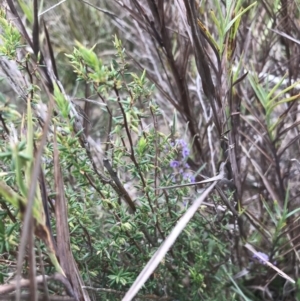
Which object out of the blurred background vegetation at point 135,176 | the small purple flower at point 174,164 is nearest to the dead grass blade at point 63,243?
the blurred background vegetation at point 135,176

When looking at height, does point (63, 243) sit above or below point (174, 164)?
above

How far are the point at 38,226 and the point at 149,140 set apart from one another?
1.16ft

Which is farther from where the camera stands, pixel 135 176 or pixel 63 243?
pixel 135 176

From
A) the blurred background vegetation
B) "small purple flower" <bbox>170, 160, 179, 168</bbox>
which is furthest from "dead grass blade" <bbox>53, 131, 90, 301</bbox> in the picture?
"small purple flower" <bbox>170, 160, 179, 168</bbox>

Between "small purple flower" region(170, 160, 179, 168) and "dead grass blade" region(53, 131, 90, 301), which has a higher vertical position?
"dead grass blade" region(53, 131, 90, 301)

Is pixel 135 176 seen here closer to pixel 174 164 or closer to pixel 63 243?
pixel 174 164

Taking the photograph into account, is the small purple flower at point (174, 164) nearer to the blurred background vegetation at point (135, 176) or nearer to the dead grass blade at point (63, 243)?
the blurred background vegetation at point (135, 176)

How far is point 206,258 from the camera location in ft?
3.09

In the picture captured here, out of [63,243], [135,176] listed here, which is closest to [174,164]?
[135,176]

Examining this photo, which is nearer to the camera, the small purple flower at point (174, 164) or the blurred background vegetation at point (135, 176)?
the blurred background vegetation at point (135, 176)

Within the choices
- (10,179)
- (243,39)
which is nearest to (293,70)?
(243,39)

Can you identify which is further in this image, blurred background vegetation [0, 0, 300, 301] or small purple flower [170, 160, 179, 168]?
small purple flower [170, 160, 179, 168]

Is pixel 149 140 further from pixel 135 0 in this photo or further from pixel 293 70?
pixel 293 70

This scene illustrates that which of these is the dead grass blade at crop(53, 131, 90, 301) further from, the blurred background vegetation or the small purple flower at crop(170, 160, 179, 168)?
the small purple flower at crop(170, 160, 179, 168)
